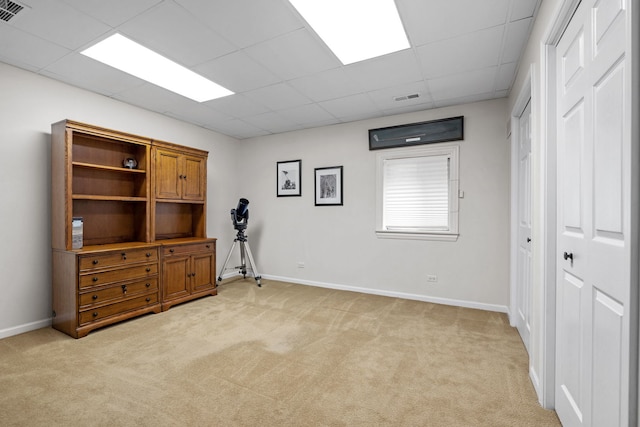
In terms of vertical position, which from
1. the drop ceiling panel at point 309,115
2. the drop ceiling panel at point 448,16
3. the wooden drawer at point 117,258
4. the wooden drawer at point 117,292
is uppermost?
the drop ceiling panel at point 448,16

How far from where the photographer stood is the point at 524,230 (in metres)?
2.97

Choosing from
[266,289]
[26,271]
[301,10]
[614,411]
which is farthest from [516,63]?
[26,271]

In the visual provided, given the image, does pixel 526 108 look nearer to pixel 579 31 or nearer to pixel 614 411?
pixel 579 31

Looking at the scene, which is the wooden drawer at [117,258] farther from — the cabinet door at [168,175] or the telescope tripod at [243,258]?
the telescope tripod at [243,258]

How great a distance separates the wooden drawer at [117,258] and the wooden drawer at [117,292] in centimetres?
24

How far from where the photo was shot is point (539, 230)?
6.72 ft

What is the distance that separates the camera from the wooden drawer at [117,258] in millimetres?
3016

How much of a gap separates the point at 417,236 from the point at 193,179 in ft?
10.7

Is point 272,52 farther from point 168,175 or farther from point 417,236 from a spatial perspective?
point 417,236

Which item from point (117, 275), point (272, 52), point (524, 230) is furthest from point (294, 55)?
point (117, 275)

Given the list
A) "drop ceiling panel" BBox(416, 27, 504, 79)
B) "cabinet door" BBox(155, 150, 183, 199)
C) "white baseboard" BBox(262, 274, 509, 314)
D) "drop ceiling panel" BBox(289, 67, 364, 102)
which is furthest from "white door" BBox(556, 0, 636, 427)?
"cabinet door" BBox(155, 150, 183, 199)

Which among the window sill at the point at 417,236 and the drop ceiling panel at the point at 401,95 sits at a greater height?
the drop ceiling panel at the point at 401,95

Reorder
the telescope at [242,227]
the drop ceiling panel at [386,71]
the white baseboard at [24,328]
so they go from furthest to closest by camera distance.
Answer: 1. the telescope at [242,227]
2. the white baseboard at [24,328]
3. the drop ceiling panel at [386,71]

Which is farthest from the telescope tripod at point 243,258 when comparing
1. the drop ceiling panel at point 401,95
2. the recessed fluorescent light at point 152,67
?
the drop ceiling panel at point 401,95
